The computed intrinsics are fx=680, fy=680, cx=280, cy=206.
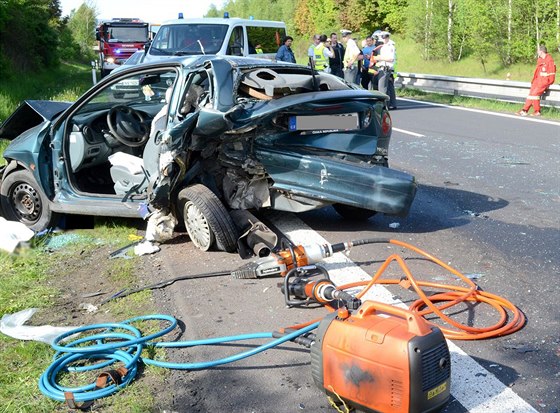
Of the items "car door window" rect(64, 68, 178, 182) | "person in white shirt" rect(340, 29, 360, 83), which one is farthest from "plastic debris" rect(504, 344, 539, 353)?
"person in white shirt" rect(340, 29, 360, 83)

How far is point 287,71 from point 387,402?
12.6 ft

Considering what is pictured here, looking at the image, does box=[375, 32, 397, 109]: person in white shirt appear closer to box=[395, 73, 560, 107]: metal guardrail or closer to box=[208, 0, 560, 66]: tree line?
box=[395, 73, 560, 107]: metal guardrail

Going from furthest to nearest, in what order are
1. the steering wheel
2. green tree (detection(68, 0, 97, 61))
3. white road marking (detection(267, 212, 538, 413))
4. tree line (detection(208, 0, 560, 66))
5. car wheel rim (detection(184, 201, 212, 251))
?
green tree (detection(68, 0, 97, 61)), tree line (detection(208, 0, 560, 66)), the steering wheel, car wheel rim (detection(184, 201, 212, 251)), white road marking (detection(267, 212, 538, 413))

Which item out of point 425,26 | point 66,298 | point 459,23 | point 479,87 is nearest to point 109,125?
point 66,298

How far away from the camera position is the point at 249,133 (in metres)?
5.42

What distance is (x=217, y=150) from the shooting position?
221 inches

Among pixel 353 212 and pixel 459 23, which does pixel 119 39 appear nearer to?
pixel 459 23

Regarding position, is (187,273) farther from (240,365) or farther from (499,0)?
(499,0)

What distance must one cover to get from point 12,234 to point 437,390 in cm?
Result: 442

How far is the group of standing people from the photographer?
17.4 m

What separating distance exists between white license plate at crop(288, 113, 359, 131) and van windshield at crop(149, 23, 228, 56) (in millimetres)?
9139

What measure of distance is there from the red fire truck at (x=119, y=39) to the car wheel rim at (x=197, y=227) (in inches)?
940

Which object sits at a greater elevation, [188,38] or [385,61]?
[188,38]

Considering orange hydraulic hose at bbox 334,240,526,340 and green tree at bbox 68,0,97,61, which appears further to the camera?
green tree at bbox 68,0,97,61
